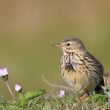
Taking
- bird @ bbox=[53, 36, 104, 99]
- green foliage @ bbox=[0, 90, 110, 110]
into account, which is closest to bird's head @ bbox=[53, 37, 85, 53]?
bird @ bbox=[53, 36, 104, 99]

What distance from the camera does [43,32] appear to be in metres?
22.9

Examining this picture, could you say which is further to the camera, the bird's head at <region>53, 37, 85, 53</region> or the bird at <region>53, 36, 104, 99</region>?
the bird's head at <region>53, 37, 85, 53</region>

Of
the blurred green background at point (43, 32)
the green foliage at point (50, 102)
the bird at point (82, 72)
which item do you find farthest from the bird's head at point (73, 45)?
the blurred green background at point (43, 32)

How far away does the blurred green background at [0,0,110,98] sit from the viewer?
63.2 ft

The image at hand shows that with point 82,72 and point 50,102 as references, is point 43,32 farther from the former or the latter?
point 50,102

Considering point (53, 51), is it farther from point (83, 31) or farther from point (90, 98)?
point (90, 98)

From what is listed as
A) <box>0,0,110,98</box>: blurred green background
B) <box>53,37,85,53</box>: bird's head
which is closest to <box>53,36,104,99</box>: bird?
<box>53,37,85,53</box>: bird's head

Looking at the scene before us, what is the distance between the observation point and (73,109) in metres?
10.5

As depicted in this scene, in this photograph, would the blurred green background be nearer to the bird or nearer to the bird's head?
the bird's head

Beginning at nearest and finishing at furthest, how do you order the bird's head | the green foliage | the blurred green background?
the green foliage
the bird's head
the blurred green background

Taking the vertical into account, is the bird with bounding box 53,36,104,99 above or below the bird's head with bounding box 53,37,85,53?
below

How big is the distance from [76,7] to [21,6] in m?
1.42

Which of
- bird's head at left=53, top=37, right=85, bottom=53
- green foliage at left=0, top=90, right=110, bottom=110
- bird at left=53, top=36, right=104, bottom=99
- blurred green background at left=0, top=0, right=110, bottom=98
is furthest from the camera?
blurred green background at left=0, top=0, right=110, bottom=98

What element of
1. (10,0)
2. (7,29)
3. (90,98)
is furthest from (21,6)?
(90,98)
